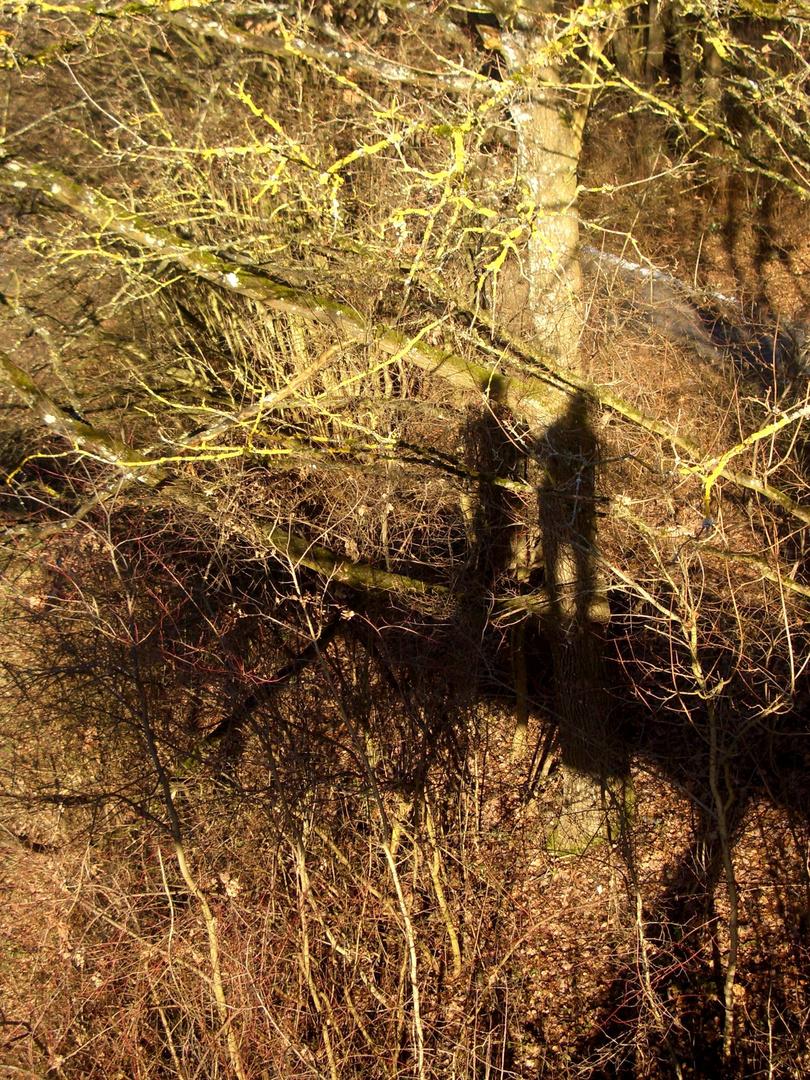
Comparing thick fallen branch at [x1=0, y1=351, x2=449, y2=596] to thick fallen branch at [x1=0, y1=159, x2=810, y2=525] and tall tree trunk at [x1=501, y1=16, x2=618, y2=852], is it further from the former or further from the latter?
thick fallen branch at [x1=0, y1=159, x2=810, y2=525]

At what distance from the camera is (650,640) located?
5754 mm

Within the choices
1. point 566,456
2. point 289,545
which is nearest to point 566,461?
point 566,456

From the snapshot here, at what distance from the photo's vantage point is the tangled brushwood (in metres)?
4.86

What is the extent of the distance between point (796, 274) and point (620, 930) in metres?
7.42

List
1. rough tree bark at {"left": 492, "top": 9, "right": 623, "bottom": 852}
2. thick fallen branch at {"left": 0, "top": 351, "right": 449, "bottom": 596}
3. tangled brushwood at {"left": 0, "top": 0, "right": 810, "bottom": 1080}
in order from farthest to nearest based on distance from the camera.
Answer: thick fallen branch at {"left": 0, "top": 351, "right": 449, "bottom": 596} → rough tree bark at {"left": 492, "top": 9, "right": 623, "bottom": 852} → tangled brushwood at {"left": 0, "top": 0, "right": 810, "bottom": 1080}

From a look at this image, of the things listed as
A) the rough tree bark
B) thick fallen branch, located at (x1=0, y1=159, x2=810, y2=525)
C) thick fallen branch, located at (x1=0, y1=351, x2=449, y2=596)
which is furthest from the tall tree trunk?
thick fallen branch, located at (x1=0, y1=351, x2=449, y2=596)

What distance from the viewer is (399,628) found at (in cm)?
599

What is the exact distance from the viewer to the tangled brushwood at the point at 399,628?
191 inches

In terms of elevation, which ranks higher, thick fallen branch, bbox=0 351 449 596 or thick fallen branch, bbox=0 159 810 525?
thick fallen branch, bbox=0 159 810 525

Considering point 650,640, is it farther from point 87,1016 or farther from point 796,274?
point 796,274

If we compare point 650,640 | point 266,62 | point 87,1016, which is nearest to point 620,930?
point 650,640

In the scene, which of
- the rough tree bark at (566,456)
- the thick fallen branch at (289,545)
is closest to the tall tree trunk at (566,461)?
the rough tree bark at (566,456)

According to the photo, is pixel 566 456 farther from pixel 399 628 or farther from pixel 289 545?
pixel 289 545

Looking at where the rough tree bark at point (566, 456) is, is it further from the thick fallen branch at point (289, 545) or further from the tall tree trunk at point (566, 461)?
the thick fallen branch at point (289, 545)
